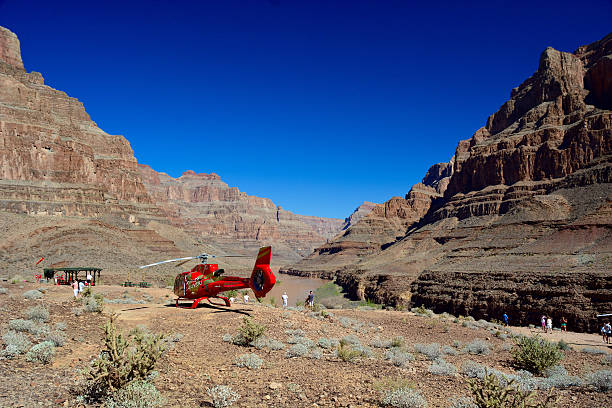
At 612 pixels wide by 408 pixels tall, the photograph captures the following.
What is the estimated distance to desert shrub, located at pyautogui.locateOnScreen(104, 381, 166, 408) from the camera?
6.39m

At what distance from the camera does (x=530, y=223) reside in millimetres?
58375

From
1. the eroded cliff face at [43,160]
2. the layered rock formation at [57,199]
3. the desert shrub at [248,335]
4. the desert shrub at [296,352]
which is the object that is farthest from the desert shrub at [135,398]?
the eroded cliff face at [43,160]

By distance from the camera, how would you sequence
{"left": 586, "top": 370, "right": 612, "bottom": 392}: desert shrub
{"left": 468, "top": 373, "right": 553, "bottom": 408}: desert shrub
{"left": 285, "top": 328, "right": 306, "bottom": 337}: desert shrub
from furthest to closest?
{"left": 285, "top": 328, "right": 306, "bottom": 337}: desert shrub → {"left": 586, "top": 370, "right": 612, "bottom": 392}: desert shrub → {"left": 468, "top": 373, "right": 553, "bottom": 408}: desert shrub

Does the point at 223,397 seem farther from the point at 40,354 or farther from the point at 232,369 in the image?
the point at 40,354

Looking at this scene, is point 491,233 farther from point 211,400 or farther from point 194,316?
point 211,400

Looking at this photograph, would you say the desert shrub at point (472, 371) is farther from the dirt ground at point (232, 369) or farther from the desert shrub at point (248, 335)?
the desert shrub at point (248, 335)

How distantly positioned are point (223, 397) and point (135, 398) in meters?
1.58

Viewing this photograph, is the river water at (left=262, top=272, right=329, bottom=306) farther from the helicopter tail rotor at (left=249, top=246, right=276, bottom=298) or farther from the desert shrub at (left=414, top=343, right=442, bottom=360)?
the desert shrub at (left=414, top=343, right=442, bottom=360)

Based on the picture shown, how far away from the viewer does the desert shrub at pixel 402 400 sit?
7402 millimetres

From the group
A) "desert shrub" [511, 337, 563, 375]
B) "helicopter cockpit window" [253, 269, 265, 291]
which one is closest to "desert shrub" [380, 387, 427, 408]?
"desert shrub" [511, 337, 563, 375]

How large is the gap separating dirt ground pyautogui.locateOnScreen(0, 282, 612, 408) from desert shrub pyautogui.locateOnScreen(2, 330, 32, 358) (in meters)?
0.21

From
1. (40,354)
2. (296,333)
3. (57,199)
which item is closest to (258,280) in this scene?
(296,333)

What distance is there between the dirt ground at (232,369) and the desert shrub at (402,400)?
28 cm

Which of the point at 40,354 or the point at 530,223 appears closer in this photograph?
the point at 40,354
